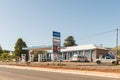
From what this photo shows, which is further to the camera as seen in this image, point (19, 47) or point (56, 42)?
point (19, 47)

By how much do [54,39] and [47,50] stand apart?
33.7 metres

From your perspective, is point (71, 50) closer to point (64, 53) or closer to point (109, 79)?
point (64, 53)

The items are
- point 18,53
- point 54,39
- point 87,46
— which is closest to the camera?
point 54,39

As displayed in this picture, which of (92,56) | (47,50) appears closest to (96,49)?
(92,56)

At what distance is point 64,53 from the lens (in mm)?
74062

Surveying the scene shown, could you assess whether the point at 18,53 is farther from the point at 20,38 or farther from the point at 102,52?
the point at 102,52

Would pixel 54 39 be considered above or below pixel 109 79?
above

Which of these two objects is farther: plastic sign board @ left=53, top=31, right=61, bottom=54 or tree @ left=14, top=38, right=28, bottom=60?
tree @ left=14, top=38, right=28, bottom=60

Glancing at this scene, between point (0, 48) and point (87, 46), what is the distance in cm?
8865

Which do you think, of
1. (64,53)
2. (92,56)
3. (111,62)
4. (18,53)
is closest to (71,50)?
(64,53)

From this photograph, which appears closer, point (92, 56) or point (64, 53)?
point (92, 56)

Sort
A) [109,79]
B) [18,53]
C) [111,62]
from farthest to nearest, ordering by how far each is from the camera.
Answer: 1. [18,53]
2. [111,62]
3. [109,79]

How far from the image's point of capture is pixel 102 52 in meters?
65.1

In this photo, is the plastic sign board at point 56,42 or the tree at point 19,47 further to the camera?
the tree at point 19,47
